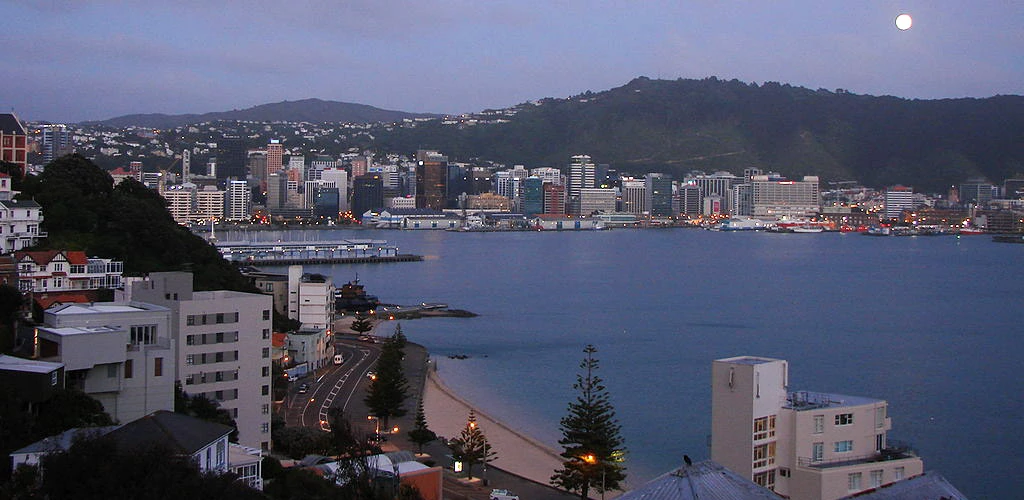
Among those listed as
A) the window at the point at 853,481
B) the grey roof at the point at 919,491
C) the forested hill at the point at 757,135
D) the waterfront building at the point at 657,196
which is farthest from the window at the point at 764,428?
the forested hill at the point at 757,135

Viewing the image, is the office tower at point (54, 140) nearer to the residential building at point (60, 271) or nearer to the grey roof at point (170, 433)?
the residential building at point (60, 271)

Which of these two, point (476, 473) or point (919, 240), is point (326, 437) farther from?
point (919, 240)

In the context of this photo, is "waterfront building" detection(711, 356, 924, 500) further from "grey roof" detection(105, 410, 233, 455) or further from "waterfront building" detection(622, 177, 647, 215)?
"waterfront building" detection(622, 177, 647, 215)

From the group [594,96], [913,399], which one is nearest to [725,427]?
[913,399]

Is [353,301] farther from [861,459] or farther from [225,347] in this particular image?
[861,459]

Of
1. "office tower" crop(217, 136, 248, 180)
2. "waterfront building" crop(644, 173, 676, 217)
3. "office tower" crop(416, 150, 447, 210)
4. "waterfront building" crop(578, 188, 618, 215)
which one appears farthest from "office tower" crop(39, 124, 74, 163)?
"waterfront building" crop(644, 173, 676, 217)

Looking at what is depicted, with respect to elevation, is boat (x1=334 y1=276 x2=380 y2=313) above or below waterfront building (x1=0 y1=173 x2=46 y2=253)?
below

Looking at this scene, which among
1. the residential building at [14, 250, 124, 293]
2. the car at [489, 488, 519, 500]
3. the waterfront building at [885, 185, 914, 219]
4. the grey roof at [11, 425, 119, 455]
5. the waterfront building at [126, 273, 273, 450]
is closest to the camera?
the grey roof at [11, 425, 119, 455]

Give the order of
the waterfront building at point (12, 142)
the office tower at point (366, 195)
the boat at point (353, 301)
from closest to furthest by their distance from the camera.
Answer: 1. the waterfront building at point (12, 142)
2. the boat at point (353, 301)
3. the office tower at point (366, 195)
